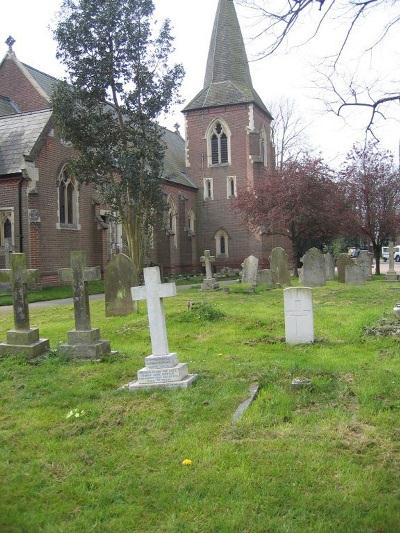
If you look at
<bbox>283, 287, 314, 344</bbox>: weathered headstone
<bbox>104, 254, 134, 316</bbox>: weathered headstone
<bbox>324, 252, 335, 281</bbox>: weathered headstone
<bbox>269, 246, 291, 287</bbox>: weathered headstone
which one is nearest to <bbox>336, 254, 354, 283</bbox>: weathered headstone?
<bbox>269, 246, 291, 287</bbox>: weathered headstone

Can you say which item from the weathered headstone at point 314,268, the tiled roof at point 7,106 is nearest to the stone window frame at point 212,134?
the tiled roof at point 7,106

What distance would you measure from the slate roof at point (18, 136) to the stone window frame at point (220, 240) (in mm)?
16687

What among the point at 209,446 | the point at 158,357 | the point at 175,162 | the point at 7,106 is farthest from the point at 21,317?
the point at 175,162

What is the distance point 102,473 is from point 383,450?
7.27ft

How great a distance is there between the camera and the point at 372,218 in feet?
95.2

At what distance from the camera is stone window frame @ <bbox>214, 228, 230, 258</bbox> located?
1463 inches

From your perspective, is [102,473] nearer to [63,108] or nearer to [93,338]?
[93,338]

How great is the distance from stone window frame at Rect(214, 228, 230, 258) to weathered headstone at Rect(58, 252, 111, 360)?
94.3 ft

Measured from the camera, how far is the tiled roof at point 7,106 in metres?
26.7

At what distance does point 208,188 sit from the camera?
37.8m

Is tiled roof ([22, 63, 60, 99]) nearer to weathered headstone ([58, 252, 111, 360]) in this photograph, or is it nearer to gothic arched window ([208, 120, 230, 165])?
gothic arched window ([208, 120, 230, 165])

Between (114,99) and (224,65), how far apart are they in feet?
61.3

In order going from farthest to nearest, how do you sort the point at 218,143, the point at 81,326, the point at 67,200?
the point at 218,143, the point at 67,200, the point at 81,326

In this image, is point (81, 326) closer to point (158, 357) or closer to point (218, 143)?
point (158, 357)
